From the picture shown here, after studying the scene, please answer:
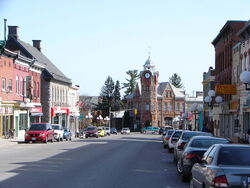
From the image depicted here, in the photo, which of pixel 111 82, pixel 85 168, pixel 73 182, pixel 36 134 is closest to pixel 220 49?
pixel 36 134

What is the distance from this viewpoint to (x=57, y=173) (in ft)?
62.1

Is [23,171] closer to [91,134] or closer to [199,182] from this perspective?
[199,182]

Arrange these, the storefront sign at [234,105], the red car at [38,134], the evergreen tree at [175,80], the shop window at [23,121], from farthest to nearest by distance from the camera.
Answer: the evergreen tree at [175,80] → the shop window at [23,121] → the storefront sign at [234,105] → the red car at [38,134]

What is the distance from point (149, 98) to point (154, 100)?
1.37 metres

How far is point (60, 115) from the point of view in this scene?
258ft

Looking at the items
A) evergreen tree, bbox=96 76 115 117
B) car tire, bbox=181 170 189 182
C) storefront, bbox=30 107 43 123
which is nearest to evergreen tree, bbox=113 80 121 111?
evergreen tree, bbox=96 76 115 117

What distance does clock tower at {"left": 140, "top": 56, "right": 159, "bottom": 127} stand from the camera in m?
132

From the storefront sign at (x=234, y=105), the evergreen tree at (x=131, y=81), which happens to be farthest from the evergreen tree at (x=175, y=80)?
the storefront sign at (x=234, y=105)

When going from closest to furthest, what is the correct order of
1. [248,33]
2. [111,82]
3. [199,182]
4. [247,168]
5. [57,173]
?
[247,168], [199,182], [57,173], [248,33], [111,82]

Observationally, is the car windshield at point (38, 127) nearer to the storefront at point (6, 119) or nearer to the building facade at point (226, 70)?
the storefront at point (6, 119)

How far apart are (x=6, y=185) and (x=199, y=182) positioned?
19.6ft

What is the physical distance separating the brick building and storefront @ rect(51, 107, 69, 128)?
5190 cm

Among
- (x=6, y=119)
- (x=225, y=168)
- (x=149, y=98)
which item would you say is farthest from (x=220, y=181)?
(x=149, y=98)

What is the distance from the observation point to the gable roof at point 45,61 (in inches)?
2660
